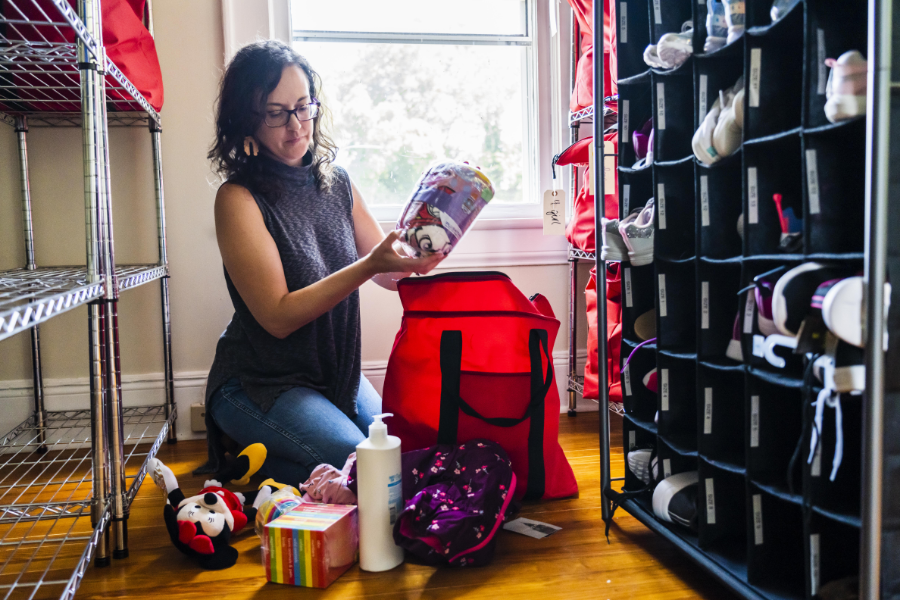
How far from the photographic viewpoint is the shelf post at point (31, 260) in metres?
1.92

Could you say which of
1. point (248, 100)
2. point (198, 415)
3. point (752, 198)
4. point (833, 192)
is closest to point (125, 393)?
point (198, 415)

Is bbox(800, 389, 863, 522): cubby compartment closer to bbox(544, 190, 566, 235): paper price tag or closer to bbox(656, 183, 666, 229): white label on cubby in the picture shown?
bbox(656, 183, 666, 229): white label on cubby

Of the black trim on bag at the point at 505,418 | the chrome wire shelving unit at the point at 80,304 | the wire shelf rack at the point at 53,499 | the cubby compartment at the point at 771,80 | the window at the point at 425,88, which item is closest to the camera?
the cubby compartment at the point at 771,80

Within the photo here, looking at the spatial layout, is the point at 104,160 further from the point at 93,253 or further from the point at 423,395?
→ the point at 423,395

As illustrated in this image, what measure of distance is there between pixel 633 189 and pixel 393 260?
20.0 inches

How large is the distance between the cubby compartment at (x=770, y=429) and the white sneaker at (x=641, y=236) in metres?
0.36

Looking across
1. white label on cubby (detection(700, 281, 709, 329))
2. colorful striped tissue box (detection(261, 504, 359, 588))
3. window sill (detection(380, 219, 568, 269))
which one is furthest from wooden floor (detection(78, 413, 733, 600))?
window sill (detection(380, 219, 568, 269))

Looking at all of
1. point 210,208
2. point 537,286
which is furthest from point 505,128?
point 210,208

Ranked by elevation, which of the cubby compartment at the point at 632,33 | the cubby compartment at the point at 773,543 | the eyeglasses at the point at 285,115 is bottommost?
the cubby compartment at the point at 773,543

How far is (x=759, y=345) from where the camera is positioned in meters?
0.94

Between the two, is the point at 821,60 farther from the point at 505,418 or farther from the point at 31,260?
the point at 31,260

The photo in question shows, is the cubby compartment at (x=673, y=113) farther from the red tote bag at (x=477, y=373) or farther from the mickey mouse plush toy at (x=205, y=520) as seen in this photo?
the mickey mouse plush toy at (x=205, y=520)

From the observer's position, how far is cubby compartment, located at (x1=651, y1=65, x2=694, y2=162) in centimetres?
118

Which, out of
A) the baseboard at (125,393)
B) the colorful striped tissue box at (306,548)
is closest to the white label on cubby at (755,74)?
the colorful striped tissue box at (306,548)
